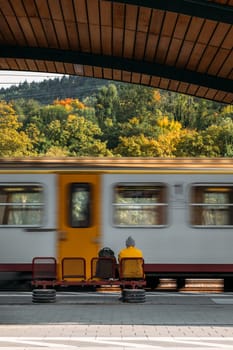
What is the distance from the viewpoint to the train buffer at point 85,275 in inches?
590

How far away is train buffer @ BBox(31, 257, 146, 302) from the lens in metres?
15.0

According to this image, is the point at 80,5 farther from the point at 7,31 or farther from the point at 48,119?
the point at 48,119

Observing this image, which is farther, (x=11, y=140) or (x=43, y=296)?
(x=11, y=140)

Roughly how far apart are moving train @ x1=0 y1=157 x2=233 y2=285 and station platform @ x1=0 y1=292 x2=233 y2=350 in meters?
0.96

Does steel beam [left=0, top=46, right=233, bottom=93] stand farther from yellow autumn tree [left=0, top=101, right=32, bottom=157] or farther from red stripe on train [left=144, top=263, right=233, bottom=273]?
yellow autumn tree [left=0, top=101, right=32, bottom=157]

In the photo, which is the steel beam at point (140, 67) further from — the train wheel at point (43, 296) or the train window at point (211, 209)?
the train wheel at point (43, 296)

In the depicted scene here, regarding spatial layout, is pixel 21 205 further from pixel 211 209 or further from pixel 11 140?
pixel 11 140

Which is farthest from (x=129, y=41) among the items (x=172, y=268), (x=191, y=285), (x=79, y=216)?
(x=191, y=285)

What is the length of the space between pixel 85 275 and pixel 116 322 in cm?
378

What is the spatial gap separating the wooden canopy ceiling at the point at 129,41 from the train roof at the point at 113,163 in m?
2.43

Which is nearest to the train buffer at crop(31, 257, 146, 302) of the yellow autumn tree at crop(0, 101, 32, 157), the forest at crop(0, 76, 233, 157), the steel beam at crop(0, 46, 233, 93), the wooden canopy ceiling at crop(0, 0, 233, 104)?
the wooden canopy ceiling at crop(0, 0, 233, 104)

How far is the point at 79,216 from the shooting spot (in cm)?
1742
